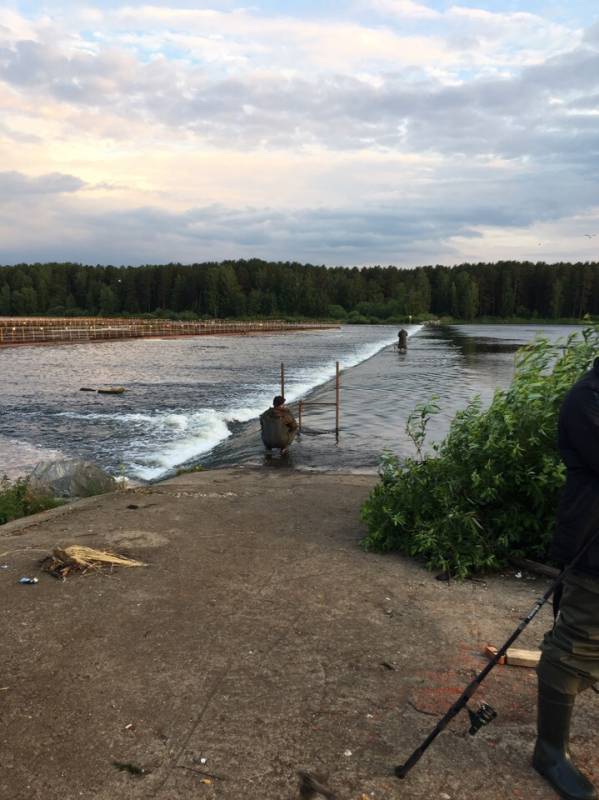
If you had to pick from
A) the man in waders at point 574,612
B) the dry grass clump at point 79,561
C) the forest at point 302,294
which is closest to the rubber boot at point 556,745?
the man in waders at point 574,612

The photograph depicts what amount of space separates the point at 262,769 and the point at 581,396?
267 cm

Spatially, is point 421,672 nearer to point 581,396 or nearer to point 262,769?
Answer: point 262,769

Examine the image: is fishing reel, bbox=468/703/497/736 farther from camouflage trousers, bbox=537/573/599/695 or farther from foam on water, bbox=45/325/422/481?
foam on water, bbox=45/325/422/481

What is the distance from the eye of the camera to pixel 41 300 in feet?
633

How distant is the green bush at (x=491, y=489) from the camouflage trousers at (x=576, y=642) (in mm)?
2713

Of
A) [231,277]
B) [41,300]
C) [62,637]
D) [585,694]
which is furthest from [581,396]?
[41,300]

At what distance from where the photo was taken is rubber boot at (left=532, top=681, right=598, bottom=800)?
3166 mm

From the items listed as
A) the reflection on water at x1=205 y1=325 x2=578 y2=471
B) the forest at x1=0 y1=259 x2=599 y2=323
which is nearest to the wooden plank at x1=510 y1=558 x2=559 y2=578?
the reflection on water at x1=205 y1=325 x2=578 y2=471

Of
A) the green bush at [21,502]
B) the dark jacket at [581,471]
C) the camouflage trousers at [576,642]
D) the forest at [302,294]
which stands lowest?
the green bush at [21,502]

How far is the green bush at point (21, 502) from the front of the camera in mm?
9102

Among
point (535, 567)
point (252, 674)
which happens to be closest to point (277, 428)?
point (535, 567)

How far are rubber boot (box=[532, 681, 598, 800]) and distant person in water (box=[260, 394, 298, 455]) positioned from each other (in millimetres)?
10552

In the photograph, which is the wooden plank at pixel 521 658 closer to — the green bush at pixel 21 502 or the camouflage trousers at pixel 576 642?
the camouflage trousers at pixel 576 642

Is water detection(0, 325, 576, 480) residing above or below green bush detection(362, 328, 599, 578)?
below
